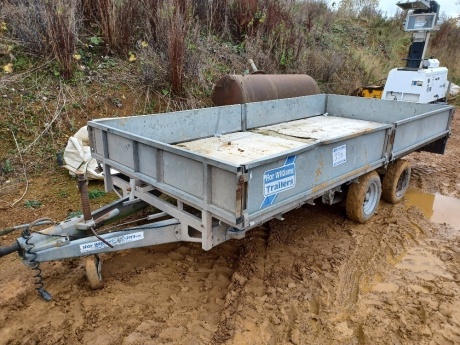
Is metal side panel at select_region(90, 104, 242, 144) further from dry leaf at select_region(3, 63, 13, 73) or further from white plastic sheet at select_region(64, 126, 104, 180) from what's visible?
dry leaf at select_region(3, 63, 13, 73)

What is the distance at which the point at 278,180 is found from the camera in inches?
107

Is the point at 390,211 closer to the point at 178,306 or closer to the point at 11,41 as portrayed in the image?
the point at 178,306

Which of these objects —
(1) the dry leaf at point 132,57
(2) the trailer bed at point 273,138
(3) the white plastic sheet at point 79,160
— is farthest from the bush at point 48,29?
(2) the trailer bed at point 273,138

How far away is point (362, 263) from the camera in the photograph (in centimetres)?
366

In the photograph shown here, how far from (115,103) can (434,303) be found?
5558 mm

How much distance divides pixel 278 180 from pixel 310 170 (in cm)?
48

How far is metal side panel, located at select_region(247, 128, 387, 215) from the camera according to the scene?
101 inches

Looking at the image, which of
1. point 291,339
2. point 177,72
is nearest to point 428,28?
point 177,72

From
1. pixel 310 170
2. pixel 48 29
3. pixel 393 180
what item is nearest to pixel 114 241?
pixel 310 170

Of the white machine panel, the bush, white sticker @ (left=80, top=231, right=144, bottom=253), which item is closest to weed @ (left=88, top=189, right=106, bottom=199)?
white sticker @ (left=80, top=231, right=144, bottom=253)

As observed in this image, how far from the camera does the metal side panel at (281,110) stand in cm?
510

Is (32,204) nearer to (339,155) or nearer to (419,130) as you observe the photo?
(339,155)

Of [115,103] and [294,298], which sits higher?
[115,103]

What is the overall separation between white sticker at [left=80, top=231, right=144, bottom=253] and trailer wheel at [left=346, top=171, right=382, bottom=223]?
98.6 inches
